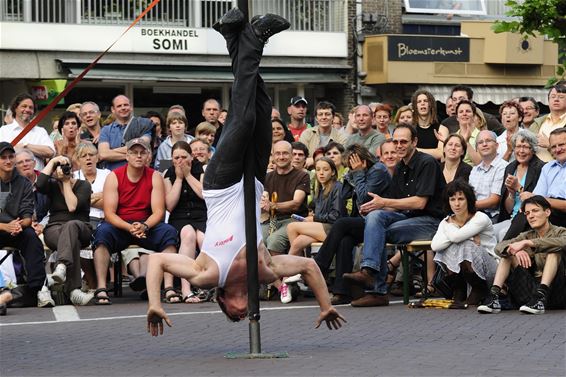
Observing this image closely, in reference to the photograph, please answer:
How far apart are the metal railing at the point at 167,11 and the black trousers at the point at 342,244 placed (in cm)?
1894

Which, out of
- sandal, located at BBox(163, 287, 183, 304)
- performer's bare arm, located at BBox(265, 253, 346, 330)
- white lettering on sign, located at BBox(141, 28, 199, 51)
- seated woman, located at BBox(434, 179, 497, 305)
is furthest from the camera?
white lettering on sign, located at BBox(141, 28, 199, 51)

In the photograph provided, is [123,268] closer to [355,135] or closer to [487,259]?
[355,135]

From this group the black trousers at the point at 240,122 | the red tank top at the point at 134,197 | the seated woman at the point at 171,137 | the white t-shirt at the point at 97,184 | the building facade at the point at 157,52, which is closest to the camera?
the black trousers at the point at 240,122

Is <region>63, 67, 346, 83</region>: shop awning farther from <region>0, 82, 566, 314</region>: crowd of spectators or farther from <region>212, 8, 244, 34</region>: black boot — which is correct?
<region>212, 8, 244, 34</region>: black boot

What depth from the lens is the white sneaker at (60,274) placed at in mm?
15219

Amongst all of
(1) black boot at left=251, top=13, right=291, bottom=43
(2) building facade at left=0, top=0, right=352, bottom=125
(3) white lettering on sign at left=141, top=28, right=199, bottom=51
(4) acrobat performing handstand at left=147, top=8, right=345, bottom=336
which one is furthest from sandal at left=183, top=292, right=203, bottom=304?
(3) white lettering on sign at left=141, top=28, right=199, bottom=51

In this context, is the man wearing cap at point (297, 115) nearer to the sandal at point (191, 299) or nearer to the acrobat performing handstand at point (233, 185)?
the sandal at point (191, 299)

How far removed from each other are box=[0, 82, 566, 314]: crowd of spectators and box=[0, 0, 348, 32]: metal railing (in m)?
15.6

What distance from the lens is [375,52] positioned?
3684 centimetres

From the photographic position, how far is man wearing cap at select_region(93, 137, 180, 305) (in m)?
15.7

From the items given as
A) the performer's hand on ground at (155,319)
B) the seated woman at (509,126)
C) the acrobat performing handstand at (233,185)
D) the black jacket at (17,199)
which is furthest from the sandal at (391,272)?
the performer's hand on ground at (155,319)

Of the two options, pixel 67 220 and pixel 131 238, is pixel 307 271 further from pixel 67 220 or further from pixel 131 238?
pixel 67 220

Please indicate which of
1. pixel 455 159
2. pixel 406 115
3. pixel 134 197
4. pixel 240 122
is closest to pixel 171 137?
pixel 134 197

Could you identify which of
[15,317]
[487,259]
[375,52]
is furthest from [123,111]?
[375,52]
